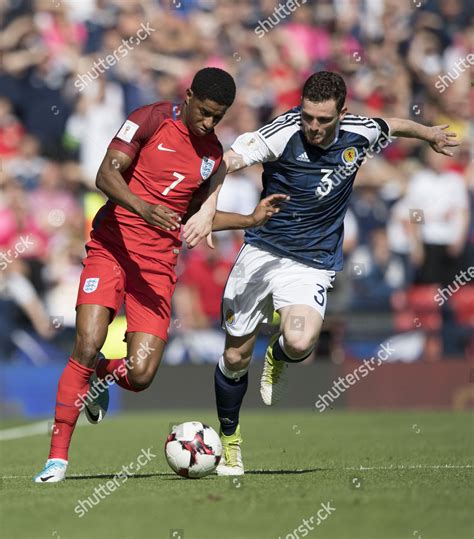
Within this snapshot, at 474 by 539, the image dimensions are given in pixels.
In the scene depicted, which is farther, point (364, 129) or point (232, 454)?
point (364, 129)

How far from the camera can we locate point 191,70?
1683cm

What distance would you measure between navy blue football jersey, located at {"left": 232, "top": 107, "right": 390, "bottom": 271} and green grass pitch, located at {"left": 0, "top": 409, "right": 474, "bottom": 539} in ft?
5.51

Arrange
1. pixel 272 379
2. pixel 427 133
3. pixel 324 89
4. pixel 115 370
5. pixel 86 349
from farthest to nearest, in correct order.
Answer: pixel 272 379 < pixel 427 133 < pixel 115 370 < pixel 324 89 < pixel 86 349

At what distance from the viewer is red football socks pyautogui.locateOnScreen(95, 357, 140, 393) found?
778 centimetres

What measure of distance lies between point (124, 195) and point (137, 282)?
88 cm

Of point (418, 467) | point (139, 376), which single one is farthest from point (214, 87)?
point (418, 467)

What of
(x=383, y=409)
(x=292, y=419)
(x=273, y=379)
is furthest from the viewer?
(x=383, y=409)

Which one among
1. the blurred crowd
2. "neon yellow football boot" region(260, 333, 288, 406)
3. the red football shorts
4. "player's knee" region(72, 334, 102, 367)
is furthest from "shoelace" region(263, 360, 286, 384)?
the blurred crowd

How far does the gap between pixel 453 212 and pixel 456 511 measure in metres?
10.6

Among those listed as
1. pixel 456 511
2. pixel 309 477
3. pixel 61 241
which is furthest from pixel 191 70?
pixel 456 511

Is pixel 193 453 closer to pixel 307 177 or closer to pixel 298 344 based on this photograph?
pixel 298 344

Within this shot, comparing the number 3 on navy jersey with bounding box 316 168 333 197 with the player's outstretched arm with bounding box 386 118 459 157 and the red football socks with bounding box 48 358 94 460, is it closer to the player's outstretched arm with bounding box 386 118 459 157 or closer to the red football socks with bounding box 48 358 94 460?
the player's outstretched arm with bounding box 386 118 459 157

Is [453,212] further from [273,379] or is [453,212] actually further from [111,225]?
[111,225]

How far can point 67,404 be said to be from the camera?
23.9 feet
